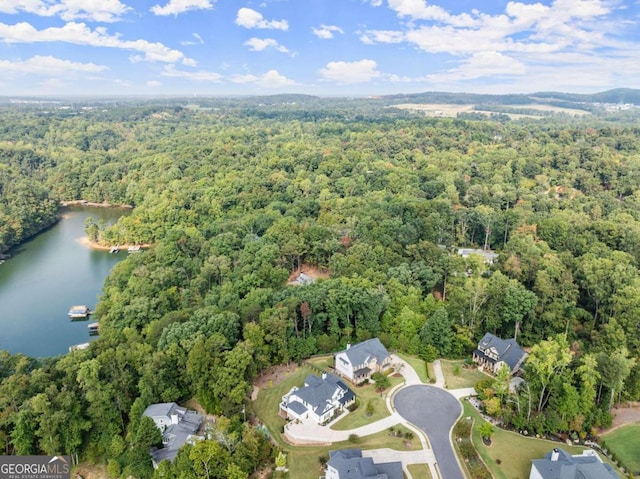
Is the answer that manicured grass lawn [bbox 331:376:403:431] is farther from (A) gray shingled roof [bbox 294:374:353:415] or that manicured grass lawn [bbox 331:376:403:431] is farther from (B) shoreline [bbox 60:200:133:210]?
(B) shoreline [bbox 60:200:133:210]

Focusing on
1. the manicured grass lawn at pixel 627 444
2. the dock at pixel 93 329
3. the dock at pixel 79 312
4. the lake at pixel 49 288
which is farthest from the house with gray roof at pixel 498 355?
the dock at pixel 79 312

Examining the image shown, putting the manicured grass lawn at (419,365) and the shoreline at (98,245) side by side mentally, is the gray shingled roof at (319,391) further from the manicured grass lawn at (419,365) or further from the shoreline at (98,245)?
the shoreline at (98,245)

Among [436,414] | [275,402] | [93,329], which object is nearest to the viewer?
[436,414]

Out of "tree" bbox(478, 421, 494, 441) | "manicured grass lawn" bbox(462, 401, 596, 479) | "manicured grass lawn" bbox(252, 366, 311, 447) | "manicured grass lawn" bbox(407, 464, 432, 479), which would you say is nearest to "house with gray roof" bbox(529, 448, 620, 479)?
"manicured grass lawn" bbox(462, 401, 596, 479)

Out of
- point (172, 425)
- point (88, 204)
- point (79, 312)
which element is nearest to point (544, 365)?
point (172, 425)

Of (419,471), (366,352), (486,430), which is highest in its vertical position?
(366,352)

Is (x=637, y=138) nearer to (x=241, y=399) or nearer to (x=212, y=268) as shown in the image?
(x=212, y=268)

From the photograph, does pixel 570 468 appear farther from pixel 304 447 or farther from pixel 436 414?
pixel 304 447
